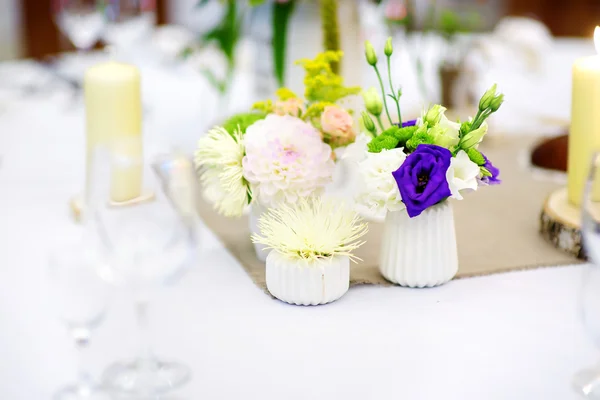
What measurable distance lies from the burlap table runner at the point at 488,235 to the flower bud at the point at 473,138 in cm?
11

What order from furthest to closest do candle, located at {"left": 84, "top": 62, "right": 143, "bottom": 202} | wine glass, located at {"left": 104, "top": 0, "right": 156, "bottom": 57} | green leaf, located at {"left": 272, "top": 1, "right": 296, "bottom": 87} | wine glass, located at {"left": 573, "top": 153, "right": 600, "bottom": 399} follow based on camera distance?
wine glass, located at {"left": 104, "top": 0, "right": 156, "bottom": 57}, green leaf, located at {"left": 272, "top": 1, "right": 296, "bottom": 87}, candle, located at {"left": 84, "top": 62, "right": 143, "bottom": 202}, wine glass, located at {"left": 573, "top": 153, "right": 600, "bottom": 399}

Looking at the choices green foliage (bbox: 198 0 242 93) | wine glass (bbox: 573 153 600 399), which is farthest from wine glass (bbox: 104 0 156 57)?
wine glass (bbox: 573 153 600 399)

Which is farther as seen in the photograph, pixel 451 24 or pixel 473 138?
pixel 451 24

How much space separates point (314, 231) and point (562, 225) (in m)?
0.34

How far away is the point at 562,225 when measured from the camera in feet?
2.85

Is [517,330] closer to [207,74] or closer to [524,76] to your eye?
[207,74]

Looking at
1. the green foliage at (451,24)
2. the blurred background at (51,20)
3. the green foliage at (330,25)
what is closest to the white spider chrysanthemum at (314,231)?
the green foliage at (330,25)

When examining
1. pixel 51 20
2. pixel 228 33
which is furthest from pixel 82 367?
pixel 51 20

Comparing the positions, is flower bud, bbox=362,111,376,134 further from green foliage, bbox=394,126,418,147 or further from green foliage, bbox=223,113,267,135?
green foliage, bbox=223,113,267,135

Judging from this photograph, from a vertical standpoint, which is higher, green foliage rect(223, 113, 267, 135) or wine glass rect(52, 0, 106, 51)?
wine glass rect(52, 0, 106, 51)

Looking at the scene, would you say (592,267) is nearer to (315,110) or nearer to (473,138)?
Result: (473,138)

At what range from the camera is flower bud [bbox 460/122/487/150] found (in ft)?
2.27

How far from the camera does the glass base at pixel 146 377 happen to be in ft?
1.91

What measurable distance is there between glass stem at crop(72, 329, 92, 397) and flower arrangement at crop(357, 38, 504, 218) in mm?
300
